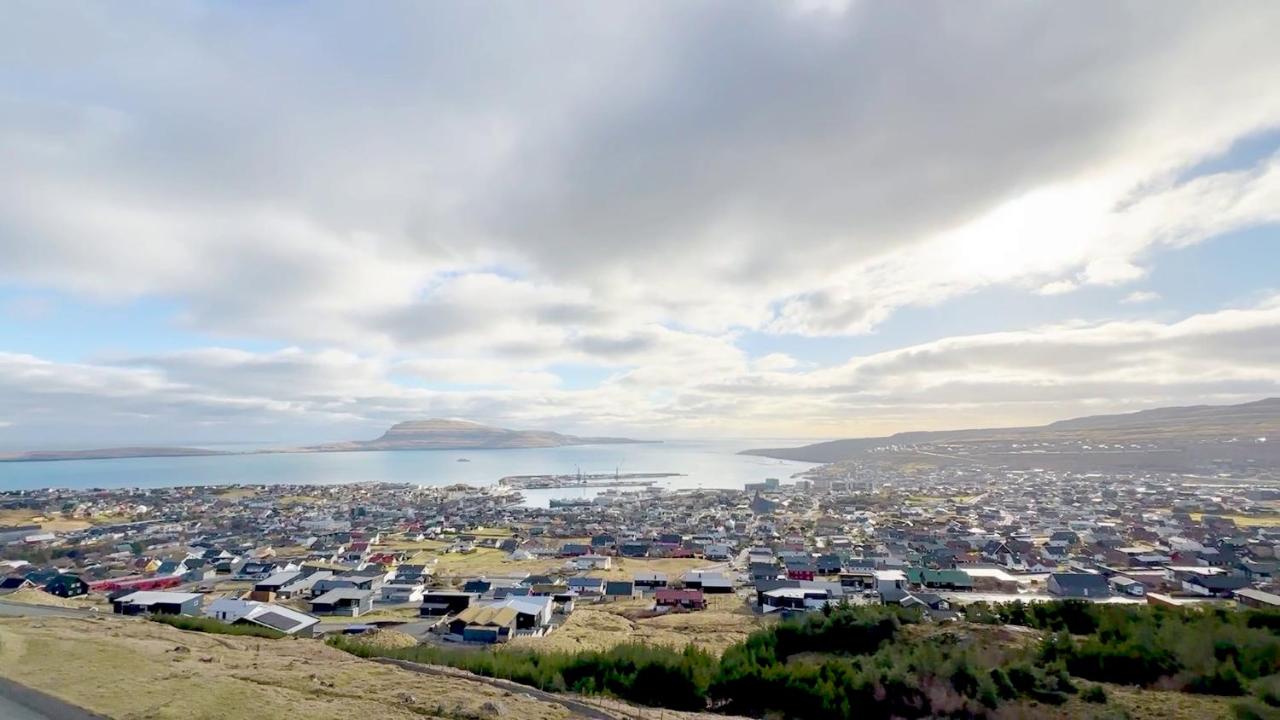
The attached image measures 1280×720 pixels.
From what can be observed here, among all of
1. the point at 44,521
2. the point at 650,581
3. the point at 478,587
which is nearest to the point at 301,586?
the point at 478,587

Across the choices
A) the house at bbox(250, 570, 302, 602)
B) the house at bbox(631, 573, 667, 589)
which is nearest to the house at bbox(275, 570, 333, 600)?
the house at bbox(250, 570, 302, 602)

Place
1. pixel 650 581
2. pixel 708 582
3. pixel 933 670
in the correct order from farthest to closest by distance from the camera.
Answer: pixel 650 581
pixel 708 582
pixel 933 670

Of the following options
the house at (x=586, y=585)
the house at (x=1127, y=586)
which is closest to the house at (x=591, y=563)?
the house at (x=586, y=585)

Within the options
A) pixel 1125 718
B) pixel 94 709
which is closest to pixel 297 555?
pixel 94 709

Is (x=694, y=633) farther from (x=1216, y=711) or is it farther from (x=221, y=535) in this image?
(x=221, y=535)

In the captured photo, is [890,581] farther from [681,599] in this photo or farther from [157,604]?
[157,604]

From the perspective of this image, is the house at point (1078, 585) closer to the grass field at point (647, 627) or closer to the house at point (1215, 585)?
the house at point (1215, 585)
